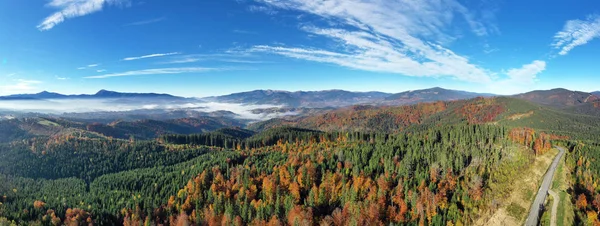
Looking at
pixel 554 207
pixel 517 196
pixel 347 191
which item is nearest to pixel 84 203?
pixel 347 191

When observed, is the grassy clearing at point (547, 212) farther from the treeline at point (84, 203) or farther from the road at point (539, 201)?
the treeline at point (84, 203)

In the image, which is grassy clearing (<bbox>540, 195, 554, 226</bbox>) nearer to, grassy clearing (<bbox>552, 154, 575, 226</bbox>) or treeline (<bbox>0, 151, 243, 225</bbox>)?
grassy clearing (<bbox>552, 154, 575, 226</bbox>)

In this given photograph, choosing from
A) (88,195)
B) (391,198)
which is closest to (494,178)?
(391,198)

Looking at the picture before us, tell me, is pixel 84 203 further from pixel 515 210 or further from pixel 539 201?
pixel 539 201

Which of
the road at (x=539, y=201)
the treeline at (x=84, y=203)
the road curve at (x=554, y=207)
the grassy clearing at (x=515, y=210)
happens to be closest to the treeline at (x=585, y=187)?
the road curve at (x=554, y=207)

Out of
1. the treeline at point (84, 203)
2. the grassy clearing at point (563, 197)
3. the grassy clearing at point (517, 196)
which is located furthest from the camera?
the treeline at point (84, 203)

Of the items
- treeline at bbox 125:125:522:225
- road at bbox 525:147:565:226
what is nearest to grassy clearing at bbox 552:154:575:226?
road at bbox 525:147:565:226

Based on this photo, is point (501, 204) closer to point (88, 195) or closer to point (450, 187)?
point (450, 187)

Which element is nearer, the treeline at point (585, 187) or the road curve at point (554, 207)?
the road curve at point (554, 207)
